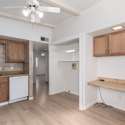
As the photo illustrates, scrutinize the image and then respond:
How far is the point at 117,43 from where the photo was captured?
304 centimetres

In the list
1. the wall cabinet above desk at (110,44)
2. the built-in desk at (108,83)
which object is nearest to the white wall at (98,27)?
the built-in desk at (108,83)

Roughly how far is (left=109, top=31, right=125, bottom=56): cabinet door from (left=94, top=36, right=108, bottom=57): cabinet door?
0.49 ft

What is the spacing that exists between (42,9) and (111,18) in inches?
62.8

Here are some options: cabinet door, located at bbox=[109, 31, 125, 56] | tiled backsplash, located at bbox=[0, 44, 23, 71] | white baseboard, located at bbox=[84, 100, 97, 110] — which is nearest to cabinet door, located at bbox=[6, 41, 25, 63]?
tiled backsplash, located at bbox=[0, 44, 23, 71]

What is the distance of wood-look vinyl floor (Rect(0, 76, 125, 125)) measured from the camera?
2.65 m

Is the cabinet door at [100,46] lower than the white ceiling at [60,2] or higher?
lower

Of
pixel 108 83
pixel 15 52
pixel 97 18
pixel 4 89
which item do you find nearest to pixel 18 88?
pixel 4 89

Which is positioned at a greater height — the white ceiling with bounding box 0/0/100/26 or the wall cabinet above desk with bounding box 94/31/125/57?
the white ceiling with bounding box 0/0/100/26

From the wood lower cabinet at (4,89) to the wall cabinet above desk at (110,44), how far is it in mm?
2968

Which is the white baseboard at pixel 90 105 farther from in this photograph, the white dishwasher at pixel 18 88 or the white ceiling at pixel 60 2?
the white ceiling at pixel 60 2

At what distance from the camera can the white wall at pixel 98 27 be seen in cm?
268

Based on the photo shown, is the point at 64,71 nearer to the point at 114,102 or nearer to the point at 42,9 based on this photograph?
the point at 114,102

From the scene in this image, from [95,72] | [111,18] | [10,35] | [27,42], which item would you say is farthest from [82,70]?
[10,35]

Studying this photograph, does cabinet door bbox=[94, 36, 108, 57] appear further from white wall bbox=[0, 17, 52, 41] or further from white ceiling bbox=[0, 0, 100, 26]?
white wall bbox=[0, 17, 52, 41]
